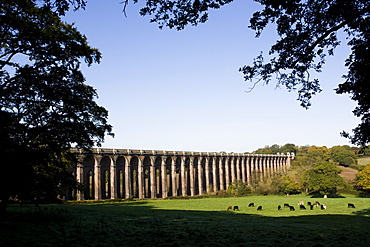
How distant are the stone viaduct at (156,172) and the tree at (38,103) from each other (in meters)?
24.4

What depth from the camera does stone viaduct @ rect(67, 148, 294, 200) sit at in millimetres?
56875

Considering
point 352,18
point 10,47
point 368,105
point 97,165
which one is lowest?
point 97,165

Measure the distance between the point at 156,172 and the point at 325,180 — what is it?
4024 cm

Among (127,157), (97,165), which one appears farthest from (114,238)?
(127,157)

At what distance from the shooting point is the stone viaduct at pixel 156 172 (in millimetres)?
56875

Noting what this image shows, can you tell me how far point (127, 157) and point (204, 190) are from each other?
91.6ft

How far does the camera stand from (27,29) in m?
14.8

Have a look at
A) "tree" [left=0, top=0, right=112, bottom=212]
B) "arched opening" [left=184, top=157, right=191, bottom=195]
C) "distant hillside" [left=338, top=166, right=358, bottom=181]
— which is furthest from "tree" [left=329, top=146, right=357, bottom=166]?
"tree" [left=0, top=0, right=112, bottom=212]

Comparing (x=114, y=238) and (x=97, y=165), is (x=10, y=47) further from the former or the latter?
(x=97, y=165)

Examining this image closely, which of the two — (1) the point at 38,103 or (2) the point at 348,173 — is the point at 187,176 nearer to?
(1) the point at 38,103

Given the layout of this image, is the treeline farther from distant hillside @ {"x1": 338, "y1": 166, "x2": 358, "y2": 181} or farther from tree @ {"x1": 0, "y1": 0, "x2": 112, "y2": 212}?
tree @ {"x1": 0, "y1": 0, "x2": 112, "y2": 212}

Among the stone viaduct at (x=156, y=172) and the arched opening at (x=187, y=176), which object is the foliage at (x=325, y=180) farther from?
the arched opening at (x=187, y=176)

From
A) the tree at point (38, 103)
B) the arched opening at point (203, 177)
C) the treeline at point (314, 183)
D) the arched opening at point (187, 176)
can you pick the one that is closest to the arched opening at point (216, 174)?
the arched opening at point (203, 177)

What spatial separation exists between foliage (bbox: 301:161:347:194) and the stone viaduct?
52.5ft
